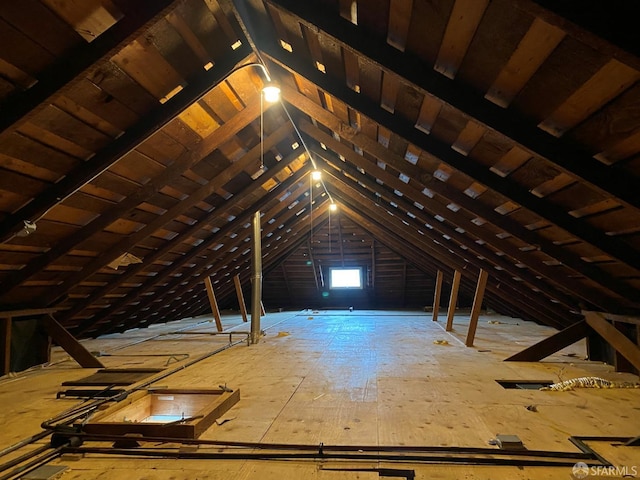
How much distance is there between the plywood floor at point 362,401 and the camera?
1848mm

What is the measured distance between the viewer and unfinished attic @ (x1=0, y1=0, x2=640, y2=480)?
164 centimetres

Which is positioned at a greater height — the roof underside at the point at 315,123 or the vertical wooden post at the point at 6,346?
the roof underside at the point at 315,123

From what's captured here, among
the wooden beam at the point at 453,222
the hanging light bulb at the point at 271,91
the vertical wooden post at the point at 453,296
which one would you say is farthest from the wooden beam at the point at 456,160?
the vertical wooden post at the point at 453,296

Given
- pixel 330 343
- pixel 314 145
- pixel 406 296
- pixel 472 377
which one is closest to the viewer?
pixel 472 377

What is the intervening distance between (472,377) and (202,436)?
8.45ft

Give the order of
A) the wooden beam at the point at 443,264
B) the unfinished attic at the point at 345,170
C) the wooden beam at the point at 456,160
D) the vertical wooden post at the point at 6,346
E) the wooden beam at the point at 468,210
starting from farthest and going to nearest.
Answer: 1. the wooden beam at the point at 443,264
2. the vertical wooden post at the point at 6,346
3. the wooden beam at the point at 468,210
4. the wooden beam at the point at 456,160
5. the unfinished attic at the point at 345,170

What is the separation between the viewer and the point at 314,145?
4.71 metres

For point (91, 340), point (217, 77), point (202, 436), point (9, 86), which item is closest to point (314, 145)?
point (217, 77)

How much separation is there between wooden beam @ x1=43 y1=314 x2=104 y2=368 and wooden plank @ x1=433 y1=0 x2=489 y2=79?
4.57 metres

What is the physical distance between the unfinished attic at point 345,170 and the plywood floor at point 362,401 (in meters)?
0.03

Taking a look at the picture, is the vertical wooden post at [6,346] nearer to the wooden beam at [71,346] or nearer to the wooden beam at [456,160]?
the wooden beam at [71,346]

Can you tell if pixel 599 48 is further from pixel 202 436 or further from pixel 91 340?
pixel 91 340

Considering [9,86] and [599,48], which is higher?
[9,86]

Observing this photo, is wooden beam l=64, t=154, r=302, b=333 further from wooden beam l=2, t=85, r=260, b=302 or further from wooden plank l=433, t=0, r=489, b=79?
wooden plank l=433, t=0, r=489, b=79
